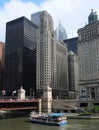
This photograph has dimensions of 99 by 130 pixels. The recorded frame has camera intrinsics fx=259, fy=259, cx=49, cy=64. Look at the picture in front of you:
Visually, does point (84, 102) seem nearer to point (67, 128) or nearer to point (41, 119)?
point (41, 119)

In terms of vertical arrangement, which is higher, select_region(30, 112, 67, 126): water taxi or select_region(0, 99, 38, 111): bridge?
select_region(0, 99, 38, 111): bridge

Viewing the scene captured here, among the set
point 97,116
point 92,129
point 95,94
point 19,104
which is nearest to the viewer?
point 92,129

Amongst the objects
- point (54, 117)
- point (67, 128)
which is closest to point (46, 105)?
point (54, 117)

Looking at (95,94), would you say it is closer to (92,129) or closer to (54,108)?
(54,108)

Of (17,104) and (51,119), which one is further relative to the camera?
(17,104)

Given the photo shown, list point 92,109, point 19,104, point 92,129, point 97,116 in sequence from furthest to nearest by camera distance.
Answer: point 92,109, point 19,104, point 97,116, point 92,129

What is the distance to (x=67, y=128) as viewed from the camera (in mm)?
92125

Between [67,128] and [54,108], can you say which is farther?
[54,108]

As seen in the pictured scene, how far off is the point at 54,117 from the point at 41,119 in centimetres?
665

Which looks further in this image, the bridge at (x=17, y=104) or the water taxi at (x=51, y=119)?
the bridge at (x=17, y=104)

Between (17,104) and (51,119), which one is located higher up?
(17,104)

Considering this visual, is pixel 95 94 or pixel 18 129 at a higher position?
pixel 95 94

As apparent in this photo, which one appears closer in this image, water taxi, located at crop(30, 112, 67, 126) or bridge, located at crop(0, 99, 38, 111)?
water taxi, located at crop(30, 112, 67, 126)

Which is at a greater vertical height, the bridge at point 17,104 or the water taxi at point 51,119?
the bridge at point 17,104
